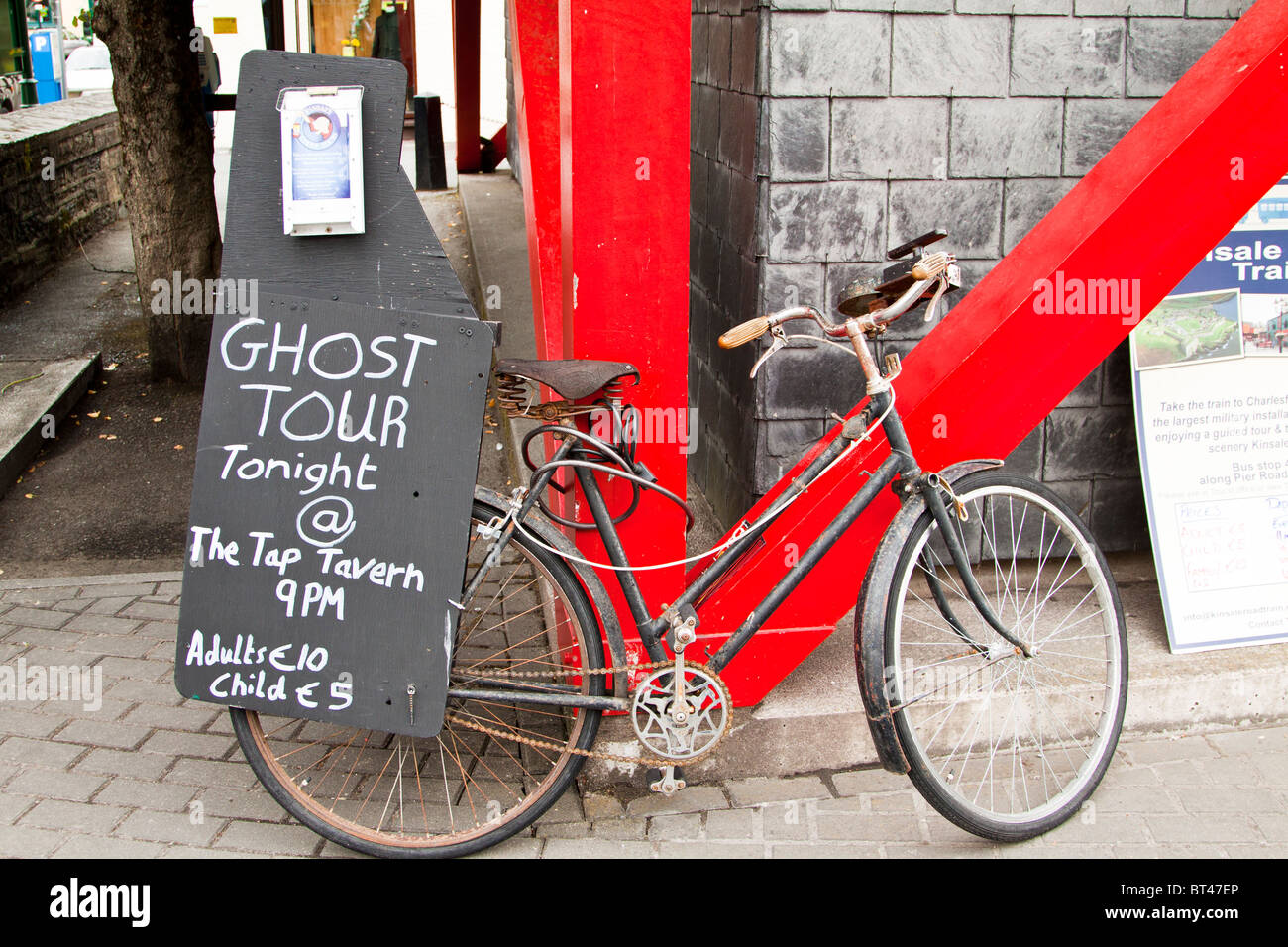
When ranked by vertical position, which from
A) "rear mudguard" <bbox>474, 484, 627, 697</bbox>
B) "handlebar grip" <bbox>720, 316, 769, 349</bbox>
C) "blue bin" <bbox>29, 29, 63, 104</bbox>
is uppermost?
"blue bin" <bbox>29, 29, 63, 104</bbox>

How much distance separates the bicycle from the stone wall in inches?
271

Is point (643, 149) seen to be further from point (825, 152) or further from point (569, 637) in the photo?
point (569, 637)

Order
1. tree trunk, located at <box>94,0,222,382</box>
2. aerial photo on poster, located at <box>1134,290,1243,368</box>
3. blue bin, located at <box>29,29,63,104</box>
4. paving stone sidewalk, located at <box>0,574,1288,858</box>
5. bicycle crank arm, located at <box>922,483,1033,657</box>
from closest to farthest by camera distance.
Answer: bicycle crank arm, located at <box>922,483,1033,657</box> < paving stone sidewalk, located at <box>0,574,1288,858</box> < aerial photo on poster, located at <box>1134,290,1243,368</box> < tree trunk, located at <box>94,0,222,382</box> < blue bin, located at <box>29,29,63,104</box>

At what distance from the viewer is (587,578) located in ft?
9.89

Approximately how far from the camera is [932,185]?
406 cm

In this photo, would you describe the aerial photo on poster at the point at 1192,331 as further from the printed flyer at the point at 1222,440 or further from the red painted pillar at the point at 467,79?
the red painted pillar at the point at 467,79

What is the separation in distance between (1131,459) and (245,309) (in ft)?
10.8

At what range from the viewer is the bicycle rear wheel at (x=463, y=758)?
9.87 ft

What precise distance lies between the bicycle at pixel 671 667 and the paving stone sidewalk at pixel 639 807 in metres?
0.14

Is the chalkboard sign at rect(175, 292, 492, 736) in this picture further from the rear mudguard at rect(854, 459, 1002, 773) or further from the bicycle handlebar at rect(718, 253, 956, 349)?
the rear mudguard at rect(854, 459, 1002, 773)

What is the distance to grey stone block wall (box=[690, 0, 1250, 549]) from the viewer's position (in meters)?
3.90

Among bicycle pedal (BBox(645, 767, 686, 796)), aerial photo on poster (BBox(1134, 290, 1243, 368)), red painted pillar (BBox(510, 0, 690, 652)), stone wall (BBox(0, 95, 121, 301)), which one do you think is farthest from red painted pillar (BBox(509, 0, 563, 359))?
stone wall (BBox(0, 95, 121, 301))

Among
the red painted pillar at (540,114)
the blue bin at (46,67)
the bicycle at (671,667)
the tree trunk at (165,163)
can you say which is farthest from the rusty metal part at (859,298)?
the blue bin at (46,67)

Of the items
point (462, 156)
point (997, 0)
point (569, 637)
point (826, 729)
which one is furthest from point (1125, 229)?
point (462, 156)
